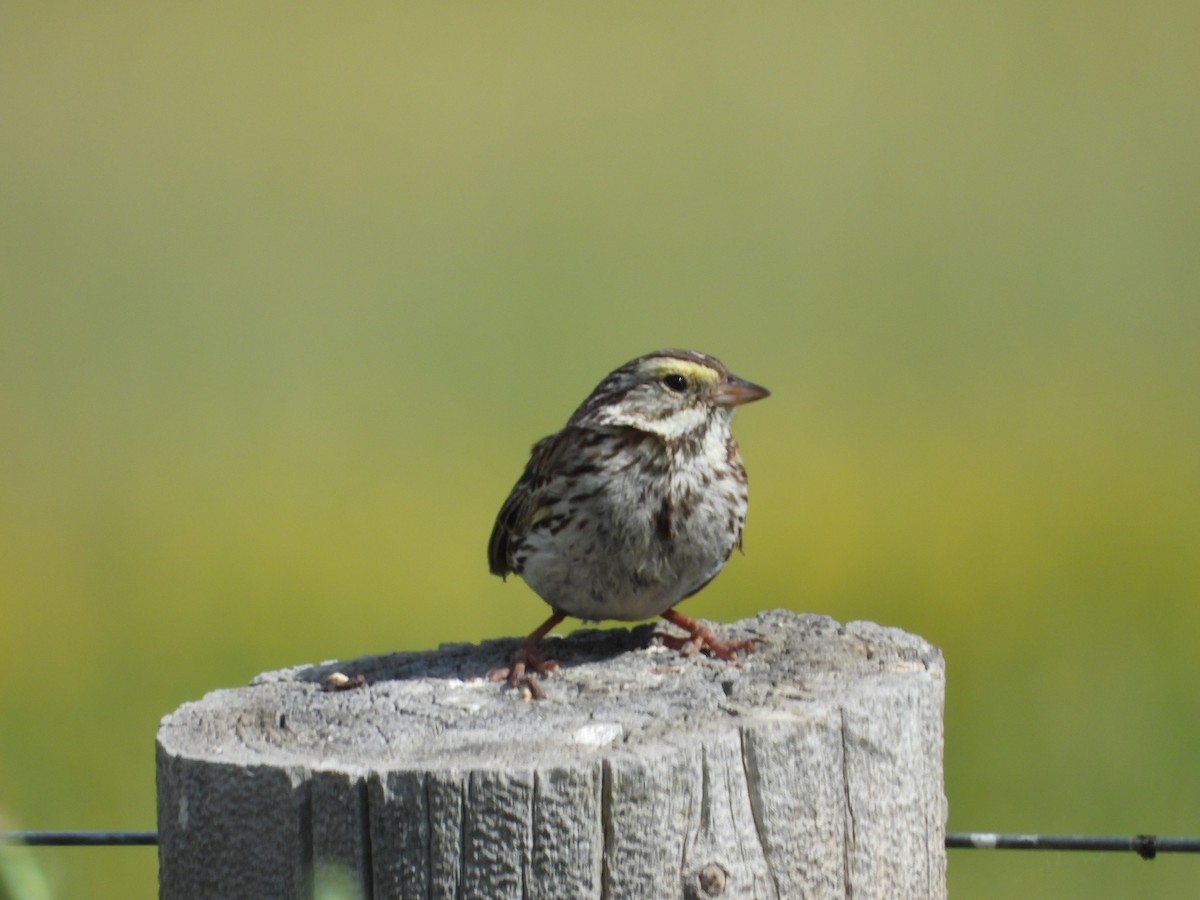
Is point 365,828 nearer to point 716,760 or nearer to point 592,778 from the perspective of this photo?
A: point 592,778

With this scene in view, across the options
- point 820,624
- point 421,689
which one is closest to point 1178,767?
point 820,624

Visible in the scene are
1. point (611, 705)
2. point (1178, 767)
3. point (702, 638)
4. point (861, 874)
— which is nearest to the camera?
point (861, 874)

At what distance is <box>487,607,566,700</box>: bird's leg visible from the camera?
3880 millimetres

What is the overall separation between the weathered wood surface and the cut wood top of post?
1 centimetres

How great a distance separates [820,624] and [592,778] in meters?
1.56

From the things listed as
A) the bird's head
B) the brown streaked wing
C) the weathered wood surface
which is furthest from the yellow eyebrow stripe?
the weathered wood surface

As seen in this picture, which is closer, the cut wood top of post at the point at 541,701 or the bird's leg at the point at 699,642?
the cut wood top of post at the point at 541,701

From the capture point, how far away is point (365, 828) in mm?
2984

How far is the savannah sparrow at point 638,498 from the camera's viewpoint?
4.56 meters

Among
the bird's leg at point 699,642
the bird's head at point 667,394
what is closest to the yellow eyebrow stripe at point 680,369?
the bird's head at point 667,394

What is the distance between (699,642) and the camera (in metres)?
4.32

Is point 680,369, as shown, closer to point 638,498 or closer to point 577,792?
point 638,498

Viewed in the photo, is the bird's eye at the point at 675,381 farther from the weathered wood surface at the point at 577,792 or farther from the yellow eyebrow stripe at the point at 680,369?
the weathered wood surface at the point at 577,792

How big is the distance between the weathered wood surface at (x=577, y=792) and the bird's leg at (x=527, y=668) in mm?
98
